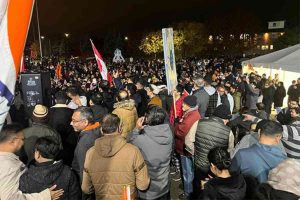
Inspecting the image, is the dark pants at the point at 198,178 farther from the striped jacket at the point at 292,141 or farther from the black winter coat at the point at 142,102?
the black winter coat at the point at 142,102

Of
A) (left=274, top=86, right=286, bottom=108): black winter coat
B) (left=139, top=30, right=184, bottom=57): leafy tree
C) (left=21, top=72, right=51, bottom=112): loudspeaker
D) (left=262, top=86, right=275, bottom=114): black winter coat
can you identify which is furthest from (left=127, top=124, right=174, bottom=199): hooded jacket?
(left=139, top=30, right=184, bottom=57): leafy tree

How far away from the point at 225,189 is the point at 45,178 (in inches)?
59.5

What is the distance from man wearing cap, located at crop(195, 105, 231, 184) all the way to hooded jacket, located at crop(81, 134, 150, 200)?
111cm

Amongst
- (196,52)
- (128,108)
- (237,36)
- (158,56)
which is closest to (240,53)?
(237,36)

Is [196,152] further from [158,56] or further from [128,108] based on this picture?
[158,56]

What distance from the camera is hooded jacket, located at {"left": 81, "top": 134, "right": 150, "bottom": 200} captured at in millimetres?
3330

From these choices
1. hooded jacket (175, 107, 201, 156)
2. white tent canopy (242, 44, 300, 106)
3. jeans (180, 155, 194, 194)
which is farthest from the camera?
white tent canopy (242, 44, 300, 106)

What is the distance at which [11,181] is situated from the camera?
2.86 m

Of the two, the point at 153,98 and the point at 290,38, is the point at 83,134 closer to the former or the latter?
the point at 153,98

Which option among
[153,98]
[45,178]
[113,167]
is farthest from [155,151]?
[153,98]

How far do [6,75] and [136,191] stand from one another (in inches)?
87.5

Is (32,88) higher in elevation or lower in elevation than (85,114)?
lower

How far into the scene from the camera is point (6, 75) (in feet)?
6.17

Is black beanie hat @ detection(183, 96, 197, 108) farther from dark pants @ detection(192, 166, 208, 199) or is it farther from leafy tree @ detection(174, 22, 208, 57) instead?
leafy tree @ detection(174, 22, 208, 57)
